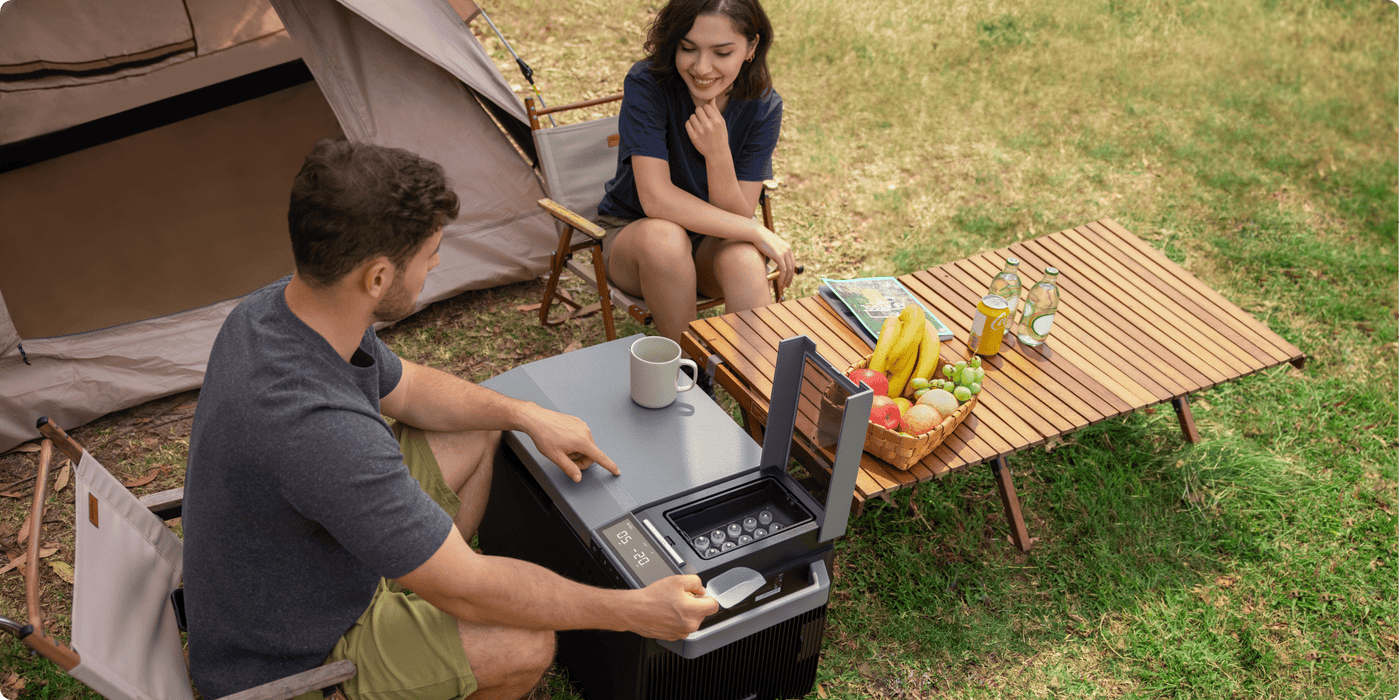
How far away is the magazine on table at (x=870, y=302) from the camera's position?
3154 mm

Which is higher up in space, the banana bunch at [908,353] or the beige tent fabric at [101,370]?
the banana bunch at [908,353]

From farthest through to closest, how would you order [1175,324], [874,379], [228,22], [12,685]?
[228,22] < [1175,324] < [874,379] < [12,685]

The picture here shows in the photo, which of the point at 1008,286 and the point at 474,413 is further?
the point at 1008,286

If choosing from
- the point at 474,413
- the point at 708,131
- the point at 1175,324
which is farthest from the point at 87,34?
the point at 1175,324

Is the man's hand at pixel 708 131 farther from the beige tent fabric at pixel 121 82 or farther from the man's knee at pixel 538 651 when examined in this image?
the beige tent fabric at pixel 121 82

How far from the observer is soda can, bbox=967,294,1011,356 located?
2980 mm

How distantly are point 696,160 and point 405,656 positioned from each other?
220 centimetres

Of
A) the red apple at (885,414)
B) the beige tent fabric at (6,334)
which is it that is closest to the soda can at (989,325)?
the red apple at (885,414)

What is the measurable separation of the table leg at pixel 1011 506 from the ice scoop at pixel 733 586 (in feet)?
4.62

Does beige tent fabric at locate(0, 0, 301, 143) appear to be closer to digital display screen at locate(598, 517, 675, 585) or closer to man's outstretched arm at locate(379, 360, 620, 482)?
man's outstretched arm at locate(379, 360, 620, 482)

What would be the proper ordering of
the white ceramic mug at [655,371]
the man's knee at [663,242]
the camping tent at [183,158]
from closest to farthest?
the white ceramic mug at [655,371] < the man's knee at [663,242] < the camping tent at [183,158]

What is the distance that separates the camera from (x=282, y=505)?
1.80m

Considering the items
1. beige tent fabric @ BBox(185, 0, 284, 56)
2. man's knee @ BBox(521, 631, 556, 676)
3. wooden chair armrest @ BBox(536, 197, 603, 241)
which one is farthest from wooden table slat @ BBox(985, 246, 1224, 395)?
beige tent fabric @ BBox(185, 0, 284, 56)

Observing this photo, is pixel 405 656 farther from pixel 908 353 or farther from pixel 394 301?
pixel 908 353
